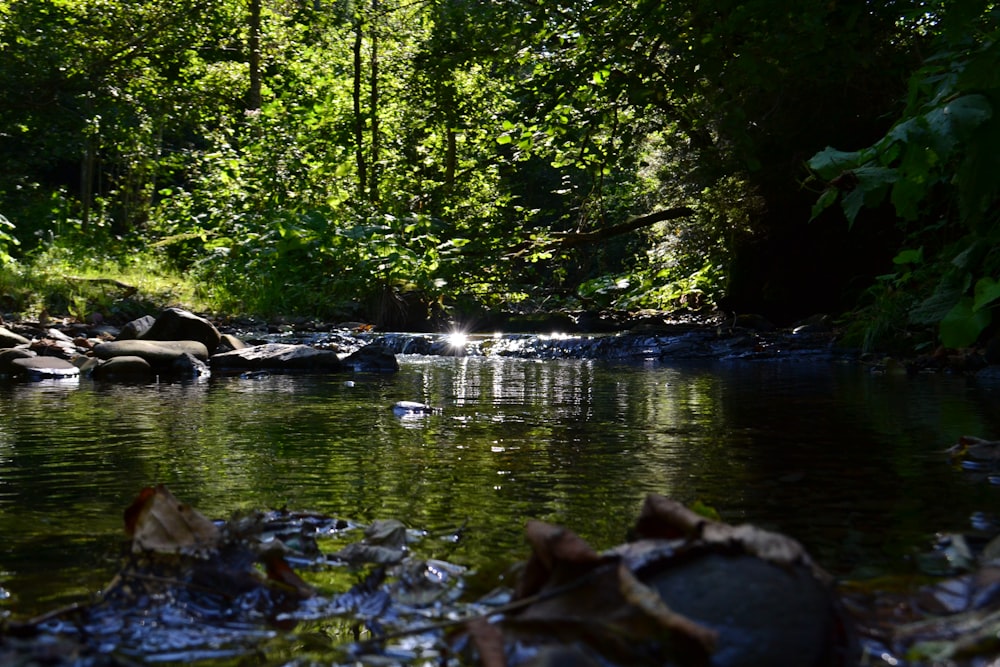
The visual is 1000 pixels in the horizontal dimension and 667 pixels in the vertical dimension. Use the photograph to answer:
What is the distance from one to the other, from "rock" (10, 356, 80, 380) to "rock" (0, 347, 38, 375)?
3cm

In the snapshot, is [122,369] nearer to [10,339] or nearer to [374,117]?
[10,339]

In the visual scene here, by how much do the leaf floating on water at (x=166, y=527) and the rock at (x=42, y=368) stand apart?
742cm

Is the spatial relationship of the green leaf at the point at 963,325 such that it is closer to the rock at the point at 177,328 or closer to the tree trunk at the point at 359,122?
the rock at the point at 177,328

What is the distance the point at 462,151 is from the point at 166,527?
22.2 meters

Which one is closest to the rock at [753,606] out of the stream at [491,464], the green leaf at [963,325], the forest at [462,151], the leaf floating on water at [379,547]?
the stream at [491,464]

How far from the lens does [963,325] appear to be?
4125 millimetres

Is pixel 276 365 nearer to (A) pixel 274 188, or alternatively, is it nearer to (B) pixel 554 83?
(B) pixel 554 83

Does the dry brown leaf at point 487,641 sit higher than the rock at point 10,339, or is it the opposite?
the rock at point 10,339

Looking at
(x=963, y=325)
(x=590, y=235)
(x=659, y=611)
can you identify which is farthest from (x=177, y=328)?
(x=659, y=611)

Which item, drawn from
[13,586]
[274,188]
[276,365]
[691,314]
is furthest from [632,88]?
[274,188]

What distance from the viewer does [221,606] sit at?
1930 mm

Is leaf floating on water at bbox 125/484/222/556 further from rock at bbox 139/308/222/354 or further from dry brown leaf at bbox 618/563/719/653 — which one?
rock at bbox 139/308/222/354

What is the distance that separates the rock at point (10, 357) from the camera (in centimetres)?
899

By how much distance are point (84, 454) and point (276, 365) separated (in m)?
5.63
